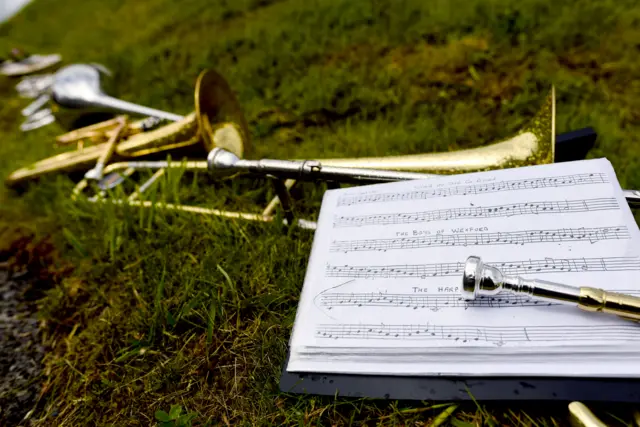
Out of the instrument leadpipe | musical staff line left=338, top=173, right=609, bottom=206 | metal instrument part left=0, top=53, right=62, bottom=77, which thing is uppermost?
metal instrument part left=0, top=53, right=62, bottom=77

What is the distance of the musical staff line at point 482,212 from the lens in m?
1.15

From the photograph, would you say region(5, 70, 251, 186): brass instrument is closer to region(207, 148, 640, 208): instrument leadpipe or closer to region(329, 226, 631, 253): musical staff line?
region(207, 148, 640, 208): instrument leadpipe

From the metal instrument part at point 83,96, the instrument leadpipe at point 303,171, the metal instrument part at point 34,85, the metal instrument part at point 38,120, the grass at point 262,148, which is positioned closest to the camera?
the grass at point 262,148

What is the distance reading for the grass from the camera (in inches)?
52.6

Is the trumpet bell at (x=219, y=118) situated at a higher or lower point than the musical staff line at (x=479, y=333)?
higher

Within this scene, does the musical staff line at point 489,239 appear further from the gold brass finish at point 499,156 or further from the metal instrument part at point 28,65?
the metal instrument part at point 28,65

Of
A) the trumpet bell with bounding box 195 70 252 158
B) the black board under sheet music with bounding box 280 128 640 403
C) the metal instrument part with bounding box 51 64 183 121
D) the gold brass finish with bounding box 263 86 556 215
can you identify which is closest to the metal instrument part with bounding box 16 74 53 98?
the metal instrument part with bounding box 51 64 183 121

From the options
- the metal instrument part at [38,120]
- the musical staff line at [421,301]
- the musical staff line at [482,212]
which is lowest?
the musical staff line at [421,301]

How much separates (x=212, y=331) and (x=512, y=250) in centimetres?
93

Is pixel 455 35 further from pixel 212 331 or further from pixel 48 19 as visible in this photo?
pixel 48 19

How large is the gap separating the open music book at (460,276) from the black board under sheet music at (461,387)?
0.09 ft

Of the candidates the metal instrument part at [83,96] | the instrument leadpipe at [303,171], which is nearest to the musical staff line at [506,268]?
the instrument leadpipe at [303,171]

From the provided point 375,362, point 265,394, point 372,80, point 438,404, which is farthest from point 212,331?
point 372,80

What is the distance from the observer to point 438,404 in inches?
42.8
